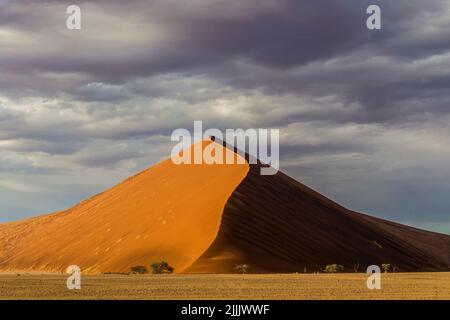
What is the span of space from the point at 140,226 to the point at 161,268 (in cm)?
1901

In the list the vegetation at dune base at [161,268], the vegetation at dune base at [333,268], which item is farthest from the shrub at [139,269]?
the vegetation at dune base at [333,268]

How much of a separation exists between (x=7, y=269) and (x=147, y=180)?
78.3ft

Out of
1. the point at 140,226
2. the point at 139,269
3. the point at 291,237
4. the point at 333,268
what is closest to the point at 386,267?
the point at 333,268

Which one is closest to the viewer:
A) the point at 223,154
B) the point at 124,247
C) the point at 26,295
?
the point at 26,295

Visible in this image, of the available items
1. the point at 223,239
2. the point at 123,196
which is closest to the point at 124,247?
the point at 223,239

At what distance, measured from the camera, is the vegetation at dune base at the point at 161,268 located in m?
62.9

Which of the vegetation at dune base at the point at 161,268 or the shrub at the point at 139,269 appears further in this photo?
the shrub at the point at 139,269

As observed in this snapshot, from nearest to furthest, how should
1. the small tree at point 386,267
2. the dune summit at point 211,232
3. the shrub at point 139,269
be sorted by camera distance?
1. the shrub at point 139,269
2. the dune summit at point 211,232
3. the small tree at point 386,267

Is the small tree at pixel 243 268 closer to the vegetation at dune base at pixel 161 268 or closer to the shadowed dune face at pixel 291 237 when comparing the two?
the shadowed dune face at pixel 291 237

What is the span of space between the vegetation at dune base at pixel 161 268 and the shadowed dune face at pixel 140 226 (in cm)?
78

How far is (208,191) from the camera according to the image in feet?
276

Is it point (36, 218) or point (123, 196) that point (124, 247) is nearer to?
point (123, 196)
